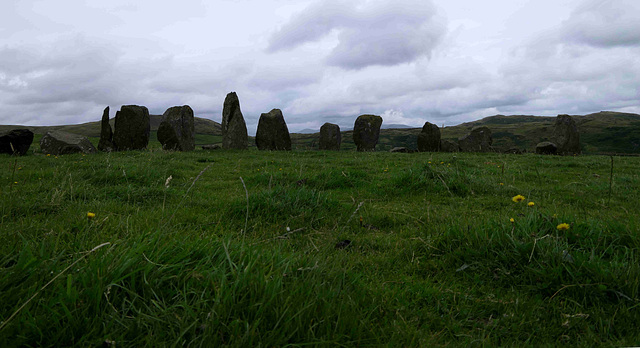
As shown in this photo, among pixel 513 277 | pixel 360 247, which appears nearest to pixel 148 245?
pixel 360 247

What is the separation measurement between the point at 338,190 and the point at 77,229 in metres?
3.97

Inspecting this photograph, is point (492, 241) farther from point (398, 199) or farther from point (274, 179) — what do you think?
point (274, 179)

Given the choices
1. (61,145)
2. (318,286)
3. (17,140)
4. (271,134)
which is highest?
(271,134)

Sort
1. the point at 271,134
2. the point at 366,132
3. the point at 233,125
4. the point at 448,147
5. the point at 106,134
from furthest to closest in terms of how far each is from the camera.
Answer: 1. the point at 448,147
2. the point at 366,132
3. the point at 271,134
4. the point at 233,125
5. the point at 106,134

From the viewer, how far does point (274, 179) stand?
6285mm

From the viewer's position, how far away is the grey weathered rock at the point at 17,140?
1216 cm

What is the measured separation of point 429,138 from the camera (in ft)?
71.3

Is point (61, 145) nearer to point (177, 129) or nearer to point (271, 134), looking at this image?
point (177, 129)

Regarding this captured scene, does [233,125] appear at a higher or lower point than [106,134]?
higher

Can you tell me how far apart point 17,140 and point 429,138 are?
67.1 ft

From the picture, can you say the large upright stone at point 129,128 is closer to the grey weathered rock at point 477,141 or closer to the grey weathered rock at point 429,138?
the grey weathered rock at point 429,138

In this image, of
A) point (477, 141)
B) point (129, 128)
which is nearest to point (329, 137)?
point (477, 141)

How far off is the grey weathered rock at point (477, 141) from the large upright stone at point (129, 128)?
1955cm

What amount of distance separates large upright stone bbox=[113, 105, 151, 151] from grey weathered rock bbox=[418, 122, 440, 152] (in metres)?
16.2
